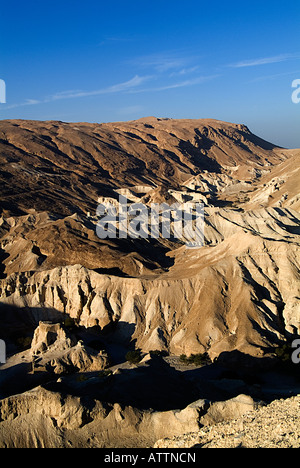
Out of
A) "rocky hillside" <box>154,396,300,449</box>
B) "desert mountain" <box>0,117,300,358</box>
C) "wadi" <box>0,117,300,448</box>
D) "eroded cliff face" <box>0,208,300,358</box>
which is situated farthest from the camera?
"desert mountain" <box>0,117,300,358</box>

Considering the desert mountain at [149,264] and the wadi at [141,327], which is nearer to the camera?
the wadi at [141,327]

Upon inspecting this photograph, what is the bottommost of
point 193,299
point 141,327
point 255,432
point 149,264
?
point 141,327

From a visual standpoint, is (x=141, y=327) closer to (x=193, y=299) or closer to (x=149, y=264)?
(x=193, y=299)

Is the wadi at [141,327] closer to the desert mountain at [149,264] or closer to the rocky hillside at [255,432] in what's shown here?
the desert mountain at [149,264]

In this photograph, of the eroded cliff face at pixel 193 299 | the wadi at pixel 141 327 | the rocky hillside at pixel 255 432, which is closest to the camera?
the rocky hillside at pixel 255 432

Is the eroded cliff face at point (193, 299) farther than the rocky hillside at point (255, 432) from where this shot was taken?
Yes

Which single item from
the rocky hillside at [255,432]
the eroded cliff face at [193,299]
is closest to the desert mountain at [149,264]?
the eroded cliff face at [193,299]

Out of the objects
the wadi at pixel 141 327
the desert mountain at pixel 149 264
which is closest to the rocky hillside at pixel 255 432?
the wadi at pixel 141 327

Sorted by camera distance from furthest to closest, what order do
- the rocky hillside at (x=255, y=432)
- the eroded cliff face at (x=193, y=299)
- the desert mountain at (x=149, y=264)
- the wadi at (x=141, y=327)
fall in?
the desert mountain at (x=149, y=264), the eroded cliff face at (x=193, y=299), the wadi at (x=141, y=327), the rocky hillside at (x=255, y=432)

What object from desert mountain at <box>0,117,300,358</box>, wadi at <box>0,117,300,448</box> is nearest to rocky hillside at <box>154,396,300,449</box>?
wadi at <box>0,117,300,448</box>

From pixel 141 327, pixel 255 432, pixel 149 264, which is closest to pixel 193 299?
pixel 141 327

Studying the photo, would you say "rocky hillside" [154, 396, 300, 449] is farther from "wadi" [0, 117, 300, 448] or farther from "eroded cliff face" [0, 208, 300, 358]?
"eroded cliff face" [0, 208, 300, 358]

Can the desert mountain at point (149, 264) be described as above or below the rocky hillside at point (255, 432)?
above
